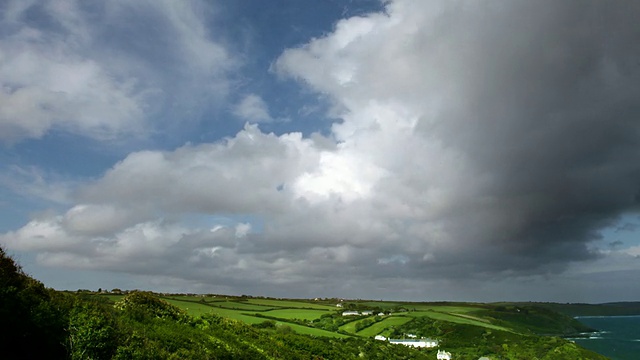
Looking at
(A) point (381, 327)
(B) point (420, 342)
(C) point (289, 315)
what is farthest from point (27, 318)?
(A) point (381, 327)

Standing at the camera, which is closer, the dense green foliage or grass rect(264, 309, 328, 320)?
the dense green foliage

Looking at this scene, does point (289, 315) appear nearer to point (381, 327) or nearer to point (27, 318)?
point (381, 327)

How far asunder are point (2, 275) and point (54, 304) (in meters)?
2.60

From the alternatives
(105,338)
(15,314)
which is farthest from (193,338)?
(15,314)

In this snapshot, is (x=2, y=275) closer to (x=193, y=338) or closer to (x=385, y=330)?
(x=193, y=338)

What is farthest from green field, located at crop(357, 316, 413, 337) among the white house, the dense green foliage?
the dense green foliage

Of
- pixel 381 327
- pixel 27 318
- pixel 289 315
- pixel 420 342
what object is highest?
pixel 27 318

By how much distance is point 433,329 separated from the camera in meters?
191

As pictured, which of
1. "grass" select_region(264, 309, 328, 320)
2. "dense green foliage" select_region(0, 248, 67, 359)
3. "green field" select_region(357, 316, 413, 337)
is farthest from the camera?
"green field" select_region(357, 316, 413, 337)

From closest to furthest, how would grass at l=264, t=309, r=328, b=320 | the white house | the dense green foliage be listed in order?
the dense green foliage
grass at l=264, t=309, r=328, b=320
the white house

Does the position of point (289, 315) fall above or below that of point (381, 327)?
above

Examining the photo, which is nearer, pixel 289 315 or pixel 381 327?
pixel 289 315

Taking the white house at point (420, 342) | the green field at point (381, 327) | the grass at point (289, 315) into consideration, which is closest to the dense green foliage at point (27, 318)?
the grass at point (289, 315)

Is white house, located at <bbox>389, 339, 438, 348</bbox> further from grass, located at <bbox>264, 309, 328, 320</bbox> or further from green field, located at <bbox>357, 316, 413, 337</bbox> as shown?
grass, located at <bbox>264, 309, 328, 320</bbox>
